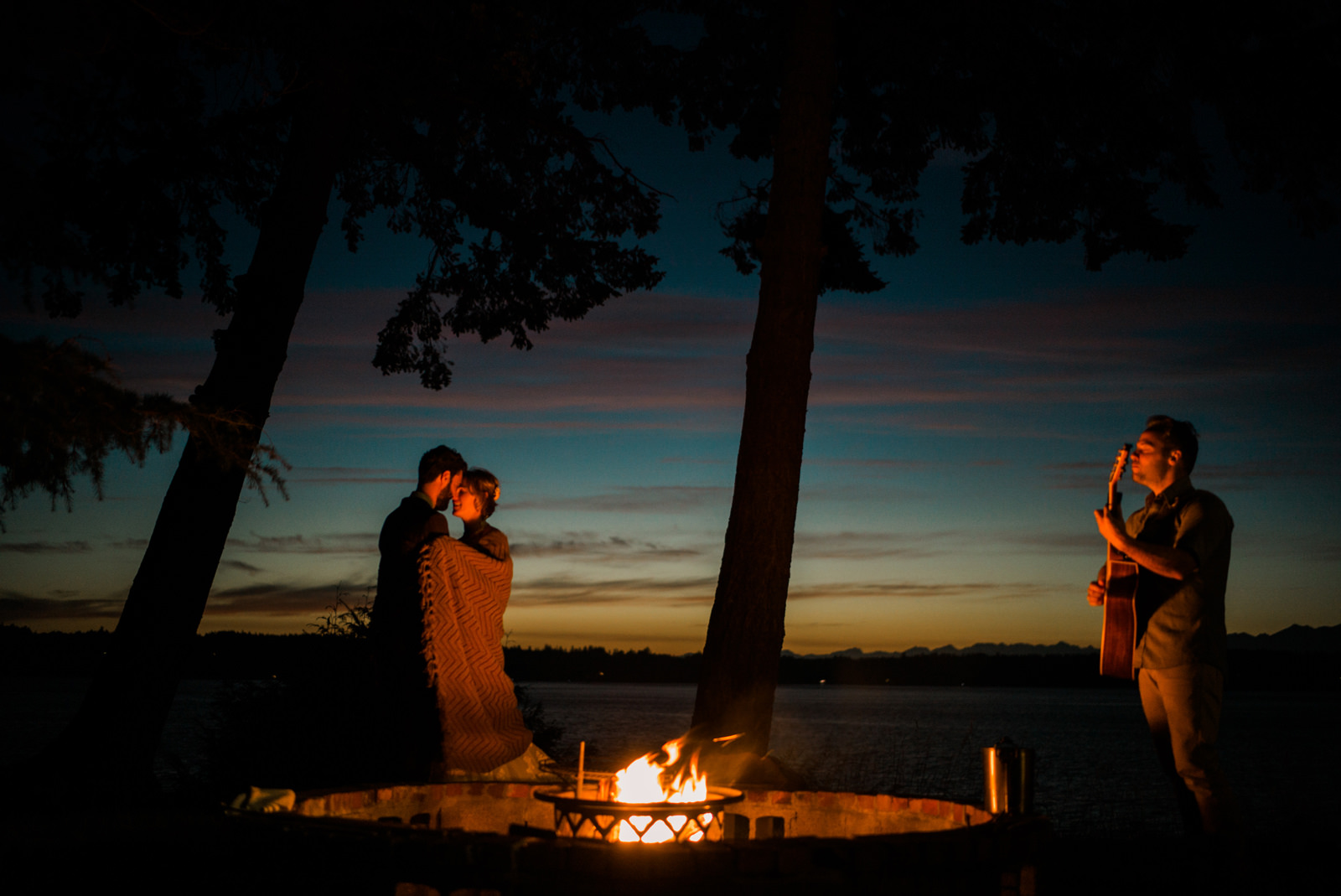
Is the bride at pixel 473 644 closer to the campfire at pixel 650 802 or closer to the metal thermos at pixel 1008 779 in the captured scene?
the campfire at pixel 650 802

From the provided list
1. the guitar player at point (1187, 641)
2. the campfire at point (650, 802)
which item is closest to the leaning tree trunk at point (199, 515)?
the campfire at point (650, 802)

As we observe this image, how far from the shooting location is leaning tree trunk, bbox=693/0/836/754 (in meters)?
6.08

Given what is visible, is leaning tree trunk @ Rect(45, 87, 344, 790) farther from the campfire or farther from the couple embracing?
the campfire

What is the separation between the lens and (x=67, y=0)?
10.7 feet

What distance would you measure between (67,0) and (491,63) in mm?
5226

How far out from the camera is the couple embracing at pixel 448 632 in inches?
168

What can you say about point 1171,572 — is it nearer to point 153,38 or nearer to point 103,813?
point 103,813

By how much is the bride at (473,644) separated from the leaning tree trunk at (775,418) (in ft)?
5.49

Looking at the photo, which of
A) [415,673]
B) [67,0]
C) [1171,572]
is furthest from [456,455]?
[1171,572]

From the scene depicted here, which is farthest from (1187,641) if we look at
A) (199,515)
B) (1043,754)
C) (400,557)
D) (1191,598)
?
(1043,754)

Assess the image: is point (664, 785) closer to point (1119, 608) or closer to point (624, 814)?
point (624, 814)

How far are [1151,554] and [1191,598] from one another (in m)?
0.25

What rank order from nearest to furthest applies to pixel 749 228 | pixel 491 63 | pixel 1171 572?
1. pixel 1171 572
2. pixel 491 63
3. pixel 749 228

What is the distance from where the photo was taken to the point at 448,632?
4305mm
